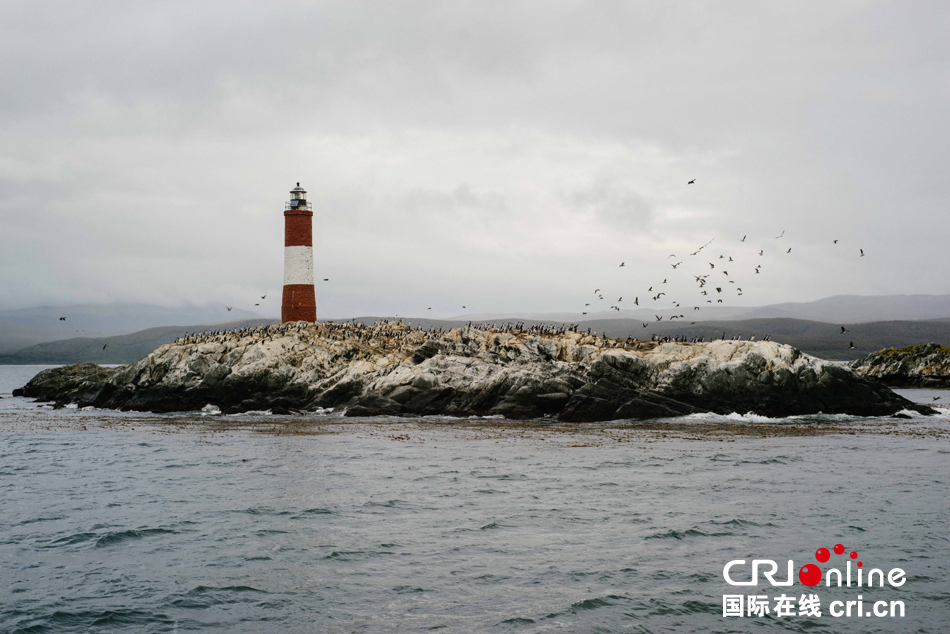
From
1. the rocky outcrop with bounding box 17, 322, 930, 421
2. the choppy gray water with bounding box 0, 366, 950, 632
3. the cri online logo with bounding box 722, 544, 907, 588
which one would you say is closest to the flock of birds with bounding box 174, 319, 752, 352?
the rocky outcrop with bounding box 17, 322, 930, 421

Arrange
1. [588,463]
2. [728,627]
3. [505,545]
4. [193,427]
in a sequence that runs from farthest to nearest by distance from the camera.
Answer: [193,427] → [588,463] → [505,545] → [728,627]

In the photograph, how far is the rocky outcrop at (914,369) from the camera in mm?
93312

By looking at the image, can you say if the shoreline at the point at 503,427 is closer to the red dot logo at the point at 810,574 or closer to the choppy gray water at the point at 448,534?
the choppy gray water at the point at 448,534

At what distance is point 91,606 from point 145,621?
1.31 metres

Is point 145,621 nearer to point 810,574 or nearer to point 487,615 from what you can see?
point 487,615

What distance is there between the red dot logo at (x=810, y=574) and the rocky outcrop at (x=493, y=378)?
29.7 m

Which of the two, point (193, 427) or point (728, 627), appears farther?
point (193, 427)

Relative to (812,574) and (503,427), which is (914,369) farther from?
(812,574)

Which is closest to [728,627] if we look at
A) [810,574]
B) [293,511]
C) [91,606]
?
[810,574]

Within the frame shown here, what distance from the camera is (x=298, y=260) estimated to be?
61.8m

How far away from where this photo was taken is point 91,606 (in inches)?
481

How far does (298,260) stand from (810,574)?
2094 inches

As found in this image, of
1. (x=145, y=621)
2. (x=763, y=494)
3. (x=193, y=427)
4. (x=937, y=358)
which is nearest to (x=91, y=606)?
(x=145, y=621)

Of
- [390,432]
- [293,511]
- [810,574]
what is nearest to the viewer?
[810,574]
